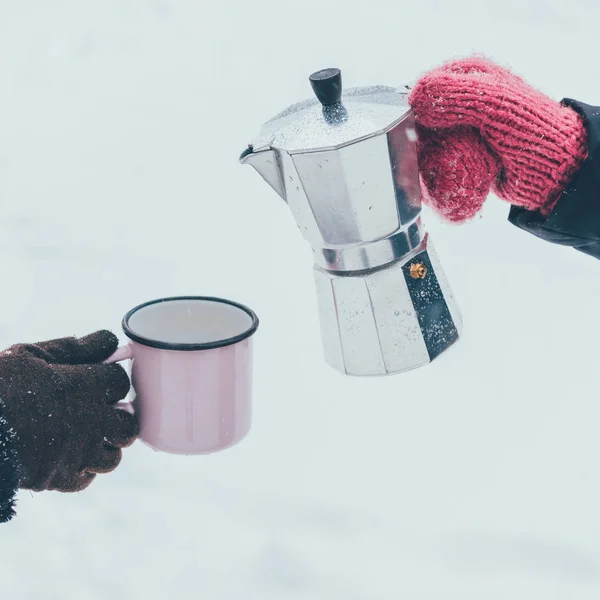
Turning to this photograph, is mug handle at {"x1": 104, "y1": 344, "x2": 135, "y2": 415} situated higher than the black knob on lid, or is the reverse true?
the black knob on lid

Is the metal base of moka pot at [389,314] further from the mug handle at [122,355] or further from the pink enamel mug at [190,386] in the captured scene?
the mug handle at [122,355]

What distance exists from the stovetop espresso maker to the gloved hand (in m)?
0.02

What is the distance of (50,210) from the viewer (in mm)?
1272

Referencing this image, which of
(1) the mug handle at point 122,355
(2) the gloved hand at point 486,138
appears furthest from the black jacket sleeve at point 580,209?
(1) the mug handle at point 122,355

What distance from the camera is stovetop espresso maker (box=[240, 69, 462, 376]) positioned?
612 millimetres

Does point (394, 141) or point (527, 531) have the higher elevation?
point (394, 141)

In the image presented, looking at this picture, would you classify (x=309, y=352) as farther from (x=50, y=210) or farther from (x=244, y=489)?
(x=50, y=210)

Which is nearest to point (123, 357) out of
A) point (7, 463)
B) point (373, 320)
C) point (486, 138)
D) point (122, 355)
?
point (122, 355)

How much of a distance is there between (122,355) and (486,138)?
0.40 metres

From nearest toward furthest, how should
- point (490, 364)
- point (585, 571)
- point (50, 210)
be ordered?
point (585, 571), point (490, 364), point (50, 210)

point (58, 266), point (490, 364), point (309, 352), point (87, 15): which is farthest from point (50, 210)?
point (490, 364)

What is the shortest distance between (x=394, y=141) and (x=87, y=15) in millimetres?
928

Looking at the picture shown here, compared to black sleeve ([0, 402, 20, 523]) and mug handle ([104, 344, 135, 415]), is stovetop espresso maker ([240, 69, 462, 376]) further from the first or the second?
black sleeve ([0, 402, 20, 523])

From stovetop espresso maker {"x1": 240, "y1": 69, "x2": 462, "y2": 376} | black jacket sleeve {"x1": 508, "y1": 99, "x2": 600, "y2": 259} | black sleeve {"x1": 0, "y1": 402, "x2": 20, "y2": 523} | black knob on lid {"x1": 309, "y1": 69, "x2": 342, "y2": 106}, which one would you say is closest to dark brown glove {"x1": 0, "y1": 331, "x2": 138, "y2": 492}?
black sleeve {"x1": 0, "y1": 402, "x2": 20, "y2": 523}
